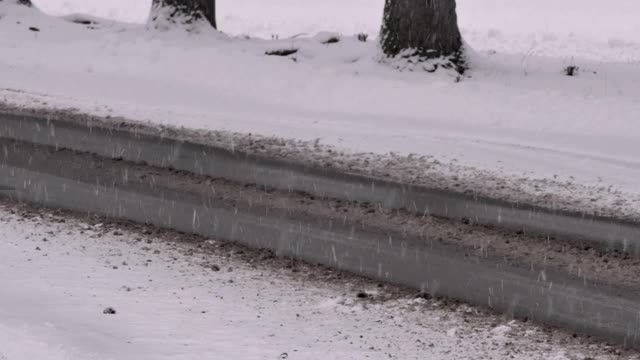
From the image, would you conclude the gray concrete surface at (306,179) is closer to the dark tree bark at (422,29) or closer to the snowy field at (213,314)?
the snowy field at (213,314)

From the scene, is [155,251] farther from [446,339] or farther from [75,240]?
[446,339]

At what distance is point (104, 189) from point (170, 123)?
A: 427 cm

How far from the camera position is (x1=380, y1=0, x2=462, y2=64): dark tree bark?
15562 mm

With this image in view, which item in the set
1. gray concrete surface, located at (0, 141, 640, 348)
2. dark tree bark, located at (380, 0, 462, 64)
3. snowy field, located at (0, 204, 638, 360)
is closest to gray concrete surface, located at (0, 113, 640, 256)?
gray concrete surface, located at (0, 141, 640, 348)

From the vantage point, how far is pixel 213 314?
234 inches

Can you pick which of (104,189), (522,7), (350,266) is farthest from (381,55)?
(522,7)

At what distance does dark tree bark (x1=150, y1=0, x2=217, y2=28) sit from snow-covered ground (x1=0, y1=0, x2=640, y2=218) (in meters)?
0.38

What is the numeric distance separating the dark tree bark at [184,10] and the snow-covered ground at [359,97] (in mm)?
376

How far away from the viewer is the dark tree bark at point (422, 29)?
15.6 metres

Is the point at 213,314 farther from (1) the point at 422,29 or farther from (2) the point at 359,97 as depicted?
(1) the point at 422,29

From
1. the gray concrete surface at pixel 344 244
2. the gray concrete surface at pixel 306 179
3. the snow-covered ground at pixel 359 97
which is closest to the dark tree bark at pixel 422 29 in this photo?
the snow-covered ground at pixel 359 97

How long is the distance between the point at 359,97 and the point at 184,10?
16.8 ft

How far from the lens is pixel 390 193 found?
9.65 metres

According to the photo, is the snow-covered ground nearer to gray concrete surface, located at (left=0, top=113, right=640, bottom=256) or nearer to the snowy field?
gray concrete surface, located at (left=0, top=113, right=640, bottom=256)
